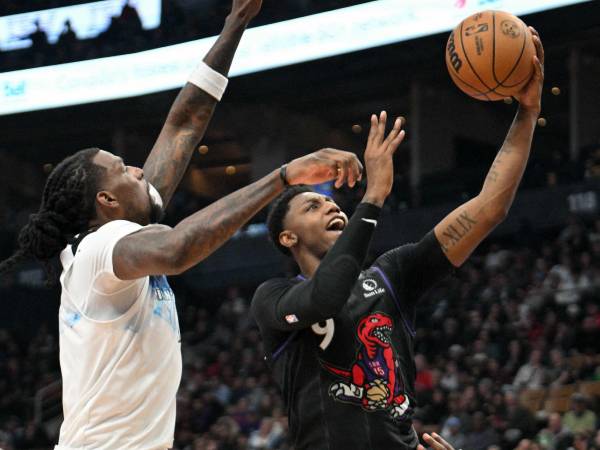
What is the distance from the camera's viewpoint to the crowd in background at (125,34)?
62.7 feet

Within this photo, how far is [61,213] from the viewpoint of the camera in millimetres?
3807

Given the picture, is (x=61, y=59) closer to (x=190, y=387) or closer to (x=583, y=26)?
(x=190, y=387)

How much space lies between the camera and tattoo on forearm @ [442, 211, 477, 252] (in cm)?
415

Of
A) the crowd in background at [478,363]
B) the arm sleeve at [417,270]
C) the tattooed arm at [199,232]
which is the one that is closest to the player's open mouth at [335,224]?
the arm sleeve at [417,270]

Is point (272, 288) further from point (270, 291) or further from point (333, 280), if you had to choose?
point (333, 280)

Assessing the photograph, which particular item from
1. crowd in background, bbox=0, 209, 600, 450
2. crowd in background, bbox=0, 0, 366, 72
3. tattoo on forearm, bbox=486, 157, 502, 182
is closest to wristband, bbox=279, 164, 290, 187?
tattoo on forearm, bbox=486, 157, 502, 182

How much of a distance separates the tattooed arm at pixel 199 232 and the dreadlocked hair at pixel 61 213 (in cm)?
42

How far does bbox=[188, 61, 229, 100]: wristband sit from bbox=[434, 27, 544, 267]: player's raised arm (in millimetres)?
1199

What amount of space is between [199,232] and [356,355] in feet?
3.22

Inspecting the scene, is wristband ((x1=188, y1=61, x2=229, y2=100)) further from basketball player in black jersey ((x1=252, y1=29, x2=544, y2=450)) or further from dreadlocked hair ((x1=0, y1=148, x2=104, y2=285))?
dreadlocked hair ((x1=0, y1=148, x2=104, y2=285))

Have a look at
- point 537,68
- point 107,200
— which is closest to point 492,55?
point 537,68

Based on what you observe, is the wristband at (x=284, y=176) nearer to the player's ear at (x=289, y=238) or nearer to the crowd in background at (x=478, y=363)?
the player's ear at (x=289, y=238)

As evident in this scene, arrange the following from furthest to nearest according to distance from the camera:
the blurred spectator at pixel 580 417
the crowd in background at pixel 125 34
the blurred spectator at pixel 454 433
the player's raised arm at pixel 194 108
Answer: the crowd in background at pixel 125 34 → the blurred spectator at pixel 454 433 → the blurred spectator at pixel 580 417 → the player's raised arm at pixel 194 108

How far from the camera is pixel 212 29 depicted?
19.0m
